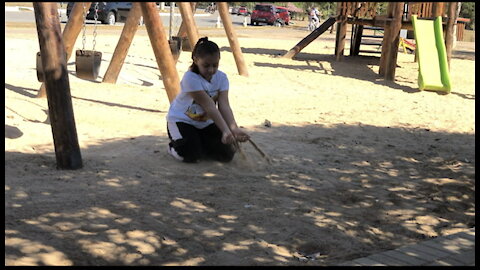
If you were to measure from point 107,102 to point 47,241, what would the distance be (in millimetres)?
6091

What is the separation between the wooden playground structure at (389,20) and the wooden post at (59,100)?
972 cm

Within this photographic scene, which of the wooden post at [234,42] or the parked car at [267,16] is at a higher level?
the wooden post at [234,42]

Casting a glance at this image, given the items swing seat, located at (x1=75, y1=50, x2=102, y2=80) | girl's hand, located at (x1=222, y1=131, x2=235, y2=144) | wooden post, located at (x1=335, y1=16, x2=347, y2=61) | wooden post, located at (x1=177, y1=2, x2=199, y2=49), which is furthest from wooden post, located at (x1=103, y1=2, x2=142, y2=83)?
wooden post, located at (x1=335, y1=16, x2=347, y2=61)

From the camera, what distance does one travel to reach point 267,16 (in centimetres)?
4581

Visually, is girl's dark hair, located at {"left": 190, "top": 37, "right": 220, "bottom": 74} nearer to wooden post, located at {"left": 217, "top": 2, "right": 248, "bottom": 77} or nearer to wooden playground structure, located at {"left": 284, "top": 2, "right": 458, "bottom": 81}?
wooden post, located at {"left": 217, "top": 2, "right": 248, "bottom": 77}

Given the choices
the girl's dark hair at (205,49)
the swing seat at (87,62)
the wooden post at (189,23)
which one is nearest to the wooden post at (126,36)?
the wooden post at (189,23)

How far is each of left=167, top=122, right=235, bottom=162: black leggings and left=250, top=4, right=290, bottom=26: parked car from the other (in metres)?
38.9

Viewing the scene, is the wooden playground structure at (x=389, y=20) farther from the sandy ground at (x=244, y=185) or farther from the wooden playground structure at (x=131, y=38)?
the sandy ground at (x=244, y=185)

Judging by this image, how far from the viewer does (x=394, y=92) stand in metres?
12.9

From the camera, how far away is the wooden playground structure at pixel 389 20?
15.0m

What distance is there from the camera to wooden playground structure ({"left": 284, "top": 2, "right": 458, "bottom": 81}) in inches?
590

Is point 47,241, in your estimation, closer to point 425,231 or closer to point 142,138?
point 425,231

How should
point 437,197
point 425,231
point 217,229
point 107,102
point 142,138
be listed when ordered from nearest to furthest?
point 217,229 → point 425,231 → point 437,197 → point 142,138 → point 107,102
